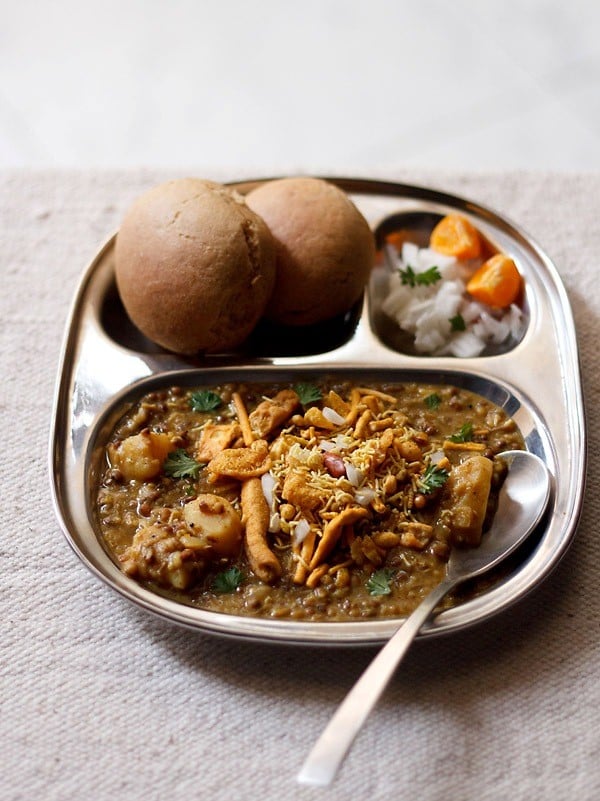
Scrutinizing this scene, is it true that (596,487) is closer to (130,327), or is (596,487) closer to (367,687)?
(367,687)

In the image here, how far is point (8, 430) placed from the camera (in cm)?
259

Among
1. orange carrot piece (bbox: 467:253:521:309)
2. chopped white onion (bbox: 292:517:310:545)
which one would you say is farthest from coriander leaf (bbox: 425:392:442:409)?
chopped white onion (bbox: 292:517:310:545)

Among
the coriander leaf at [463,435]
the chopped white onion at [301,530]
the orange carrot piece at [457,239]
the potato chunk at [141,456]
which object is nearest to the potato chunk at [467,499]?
the coriander leaf at [463,435]

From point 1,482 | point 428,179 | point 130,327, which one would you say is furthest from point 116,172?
point 1,482

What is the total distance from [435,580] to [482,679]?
24 cm

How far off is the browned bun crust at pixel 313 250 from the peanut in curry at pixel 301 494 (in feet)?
0.90

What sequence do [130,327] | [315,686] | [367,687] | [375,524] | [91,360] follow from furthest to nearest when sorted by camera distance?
1. [130,327]
2. [91,360]
3. [375,524]
4. [315,686]
5. [367,687]

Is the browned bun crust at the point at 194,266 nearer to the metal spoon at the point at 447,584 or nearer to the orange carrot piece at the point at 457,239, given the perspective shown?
the orange carrot piece at the point at 457,239

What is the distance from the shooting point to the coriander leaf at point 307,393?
248 centimetres

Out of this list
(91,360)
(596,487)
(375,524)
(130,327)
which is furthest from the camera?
(130,327)

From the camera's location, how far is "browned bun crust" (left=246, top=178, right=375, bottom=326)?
261 centimetres

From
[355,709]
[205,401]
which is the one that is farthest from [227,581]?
[205,401]

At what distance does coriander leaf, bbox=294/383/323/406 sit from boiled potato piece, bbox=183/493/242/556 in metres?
0.45

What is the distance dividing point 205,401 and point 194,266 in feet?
1.21
